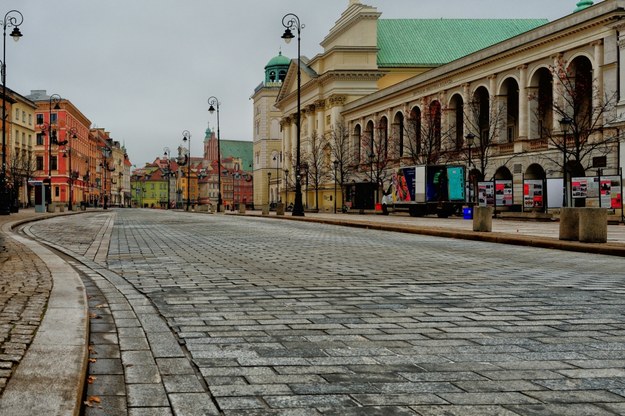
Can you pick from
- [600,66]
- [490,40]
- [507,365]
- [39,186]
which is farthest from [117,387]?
[490,40]

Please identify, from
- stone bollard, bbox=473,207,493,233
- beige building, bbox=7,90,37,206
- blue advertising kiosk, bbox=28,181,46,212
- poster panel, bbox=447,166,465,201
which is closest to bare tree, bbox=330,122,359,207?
poster panel, bbox=447,166,465,201

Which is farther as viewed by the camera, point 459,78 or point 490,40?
point 490,40

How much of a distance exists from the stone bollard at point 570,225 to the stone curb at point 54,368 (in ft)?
42.7

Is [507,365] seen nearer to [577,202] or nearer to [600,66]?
[577,202]

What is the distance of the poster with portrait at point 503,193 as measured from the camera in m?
37.2

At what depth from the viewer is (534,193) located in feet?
116

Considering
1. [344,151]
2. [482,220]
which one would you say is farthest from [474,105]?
[482,220]

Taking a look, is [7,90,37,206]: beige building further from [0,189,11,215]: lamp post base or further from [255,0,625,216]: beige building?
[0,189,11,215]: lamp post base

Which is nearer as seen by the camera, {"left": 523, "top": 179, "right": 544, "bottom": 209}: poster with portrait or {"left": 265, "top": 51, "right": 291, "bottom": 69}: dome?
{"left": 523, "top": 179, "right": 544, "bottom": 209}: poster with portrait

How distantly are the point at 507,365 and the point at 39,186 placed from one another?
182ft

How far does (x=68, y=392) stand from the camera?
3146 mm

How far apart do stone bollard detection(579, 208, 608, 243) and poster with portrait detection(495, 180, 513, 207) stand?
73.6ft

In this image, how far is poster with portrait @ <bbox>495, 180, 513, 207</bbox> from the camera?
37.2m

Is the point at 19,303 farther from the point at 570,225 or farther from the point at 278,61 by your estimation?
the point at 278,61
